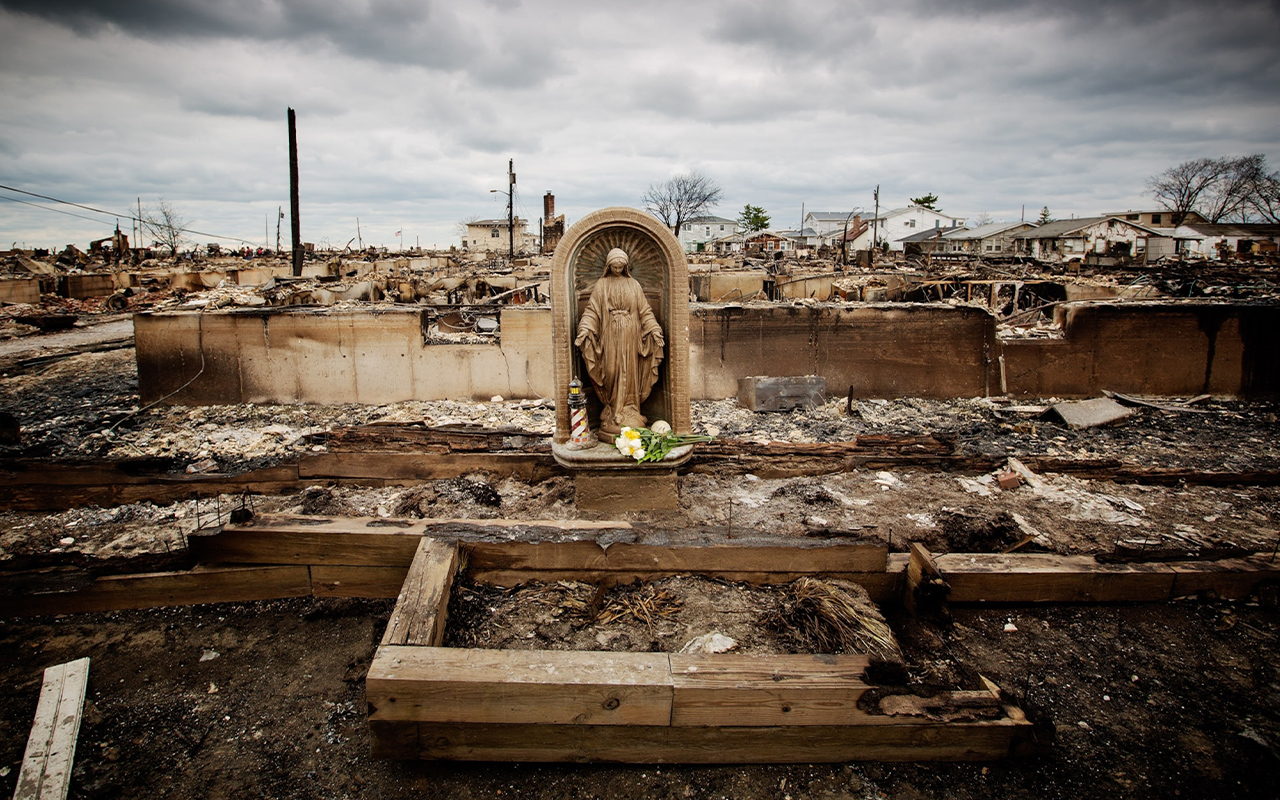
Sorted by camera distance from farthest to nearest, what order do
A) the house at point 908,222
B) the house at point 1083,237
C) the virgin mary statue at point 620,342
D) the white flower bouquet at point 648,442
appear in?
1. the house at point 908,222
2. the house at point 1083,237
3. the virgin mary statue at point 620,342
4. the white flower bouquet at point 648,442

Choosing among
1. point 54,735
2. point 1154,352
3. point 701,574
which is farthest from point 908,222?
point 54,735

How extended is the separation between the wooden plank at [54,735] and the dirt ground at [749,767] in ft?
0.24

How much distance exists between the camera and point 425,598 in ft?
9.88

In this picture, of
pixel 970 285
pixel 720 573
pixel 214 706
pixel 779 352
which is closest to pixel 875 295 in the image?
pixel 970 285

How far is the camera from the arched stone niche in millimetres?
4949

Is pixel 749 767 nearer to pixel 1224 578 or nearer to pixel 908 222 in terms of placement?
pixel 1224 578

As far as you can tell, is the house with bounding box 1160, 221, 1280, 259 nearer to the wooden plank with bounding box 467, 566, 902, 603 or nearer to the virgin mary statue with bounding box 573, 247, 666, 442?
the virgin mary statue with bounding box 573, 247, 666, 442

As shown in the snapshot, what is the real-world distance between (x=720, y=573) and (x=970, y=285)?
1178 centimetres

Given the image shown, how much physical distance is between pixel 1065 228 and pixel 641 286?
4448 cm

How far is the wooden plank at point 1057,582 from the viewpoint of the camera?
345cm

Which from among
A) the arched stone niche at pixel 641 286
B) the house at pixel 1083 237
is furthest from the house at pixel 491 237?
the arched stone niche at pixel 641 286

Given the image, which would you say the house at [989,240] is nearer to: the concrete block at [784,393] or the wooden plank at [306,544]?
the concrete block at [784,393]

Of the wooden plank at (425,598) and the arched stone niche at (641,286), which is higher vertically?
the arched stone niche at (641,286)

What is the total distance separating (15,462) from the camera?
4.83 m
